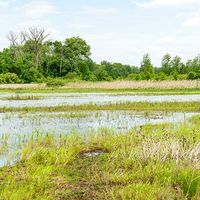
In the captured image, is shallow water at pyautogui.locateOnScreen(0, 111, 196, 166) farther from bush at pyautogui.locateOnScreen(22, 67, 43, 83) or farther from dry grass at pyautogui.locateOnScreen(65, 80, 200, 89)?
bush at pyautogui.locateOnScreen(22, 67, 43, 83)

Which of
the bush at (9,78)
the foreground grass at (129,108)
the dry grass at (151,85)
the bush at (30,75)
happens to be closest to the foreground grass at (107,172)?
the foreground grass at (129,108)

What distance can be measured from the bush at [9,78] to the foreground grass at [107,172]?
50915mm

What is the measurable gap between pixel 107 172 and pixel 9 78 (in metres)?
54.8

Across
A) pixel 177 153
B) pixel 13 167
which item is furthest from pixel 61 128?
pixel 177 153

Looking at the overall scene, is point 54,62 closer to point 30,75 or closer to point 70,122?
point 30,75

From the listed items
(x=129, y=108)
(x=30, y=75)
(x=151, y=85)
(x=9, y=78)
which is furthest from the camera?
(x=30, y=75)

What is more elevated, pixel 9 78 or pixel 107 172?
pixel 9 78

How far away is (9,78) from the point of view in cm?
6009

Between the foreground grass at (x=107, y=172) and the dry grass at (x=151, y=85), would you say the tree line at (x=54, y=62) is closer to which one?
the dry grass at (x=151, y=85)

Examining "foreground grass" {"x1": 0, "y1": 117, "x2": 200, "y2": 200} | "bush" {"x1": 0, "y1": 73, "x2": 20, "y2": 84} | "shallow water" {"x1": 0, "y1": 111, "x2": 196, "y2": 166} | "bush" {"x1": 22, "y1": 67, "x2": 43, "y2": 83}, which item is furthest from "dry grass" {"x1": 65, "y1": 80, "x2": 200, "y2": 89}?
"foreground grass" {"x1": 0, "y1": 117, "x2": 200, "y2": 200}

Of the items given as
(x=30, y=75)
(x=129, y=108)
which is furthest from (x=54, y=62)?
(x=129, y=108)

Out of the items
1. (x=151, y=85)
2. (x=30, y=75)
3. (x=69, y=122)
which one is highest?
(x=30, y=75)

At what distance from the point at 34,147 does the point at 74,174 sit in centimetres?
239

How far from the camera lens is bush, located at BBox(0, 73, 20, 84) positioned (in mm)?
59031
